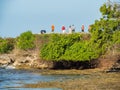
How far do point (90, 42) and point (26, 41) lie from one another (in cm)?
1608

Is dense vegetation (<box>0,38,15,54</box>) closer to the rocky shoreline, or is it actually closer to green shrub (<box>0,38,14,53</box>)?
green shrub (<box>0,38,14,53</box>)

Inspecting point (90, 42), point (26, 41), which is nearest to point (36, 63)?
point (26, 41)

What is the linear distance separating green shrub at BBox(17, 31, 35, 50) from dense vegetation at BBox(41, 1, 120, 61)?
2.91 m

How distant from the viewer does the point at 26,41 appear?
68.0 m

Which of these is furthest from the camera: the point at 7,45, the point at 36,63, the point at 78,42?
the point at 7,45

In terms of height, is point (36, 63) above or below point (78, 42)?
below

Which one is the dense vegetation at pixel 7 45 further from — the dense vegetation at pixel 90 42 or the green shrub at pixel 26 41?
the dense vegetation at pixel 90 42

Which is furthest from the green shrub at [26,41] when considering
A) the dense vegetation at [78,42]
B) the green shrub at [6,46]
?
the green shrub at [6,46]

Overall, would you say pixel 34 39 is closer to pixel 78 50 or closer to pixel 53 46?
pixel 53 46

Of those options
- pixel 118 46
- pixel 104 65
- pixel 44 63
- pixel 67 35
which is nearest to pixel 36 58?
pixel 44 63

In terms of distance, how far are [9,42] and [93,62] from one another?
1569cm

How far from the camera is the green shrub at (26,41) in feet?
223

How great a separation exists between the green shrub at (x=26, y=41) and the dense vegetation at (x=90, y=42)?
2.91m

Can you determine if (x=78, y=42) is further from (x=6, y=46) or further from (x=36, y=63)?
(x=6, y=46)
